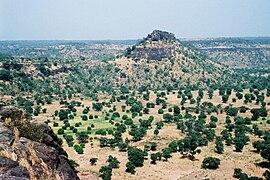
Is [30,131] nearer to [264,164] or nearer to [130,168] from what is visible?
[130,168]

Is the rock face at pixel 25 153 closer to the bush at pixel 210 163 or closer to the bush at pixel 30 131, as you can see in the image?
the bush at pixel 30 131

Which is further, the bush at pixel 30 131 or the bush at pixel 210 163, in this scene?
the bush at pixel 210 163

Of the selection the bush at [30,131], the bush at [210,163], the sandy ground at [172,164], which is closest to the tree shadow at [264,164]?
the sandy ground at [172,164]

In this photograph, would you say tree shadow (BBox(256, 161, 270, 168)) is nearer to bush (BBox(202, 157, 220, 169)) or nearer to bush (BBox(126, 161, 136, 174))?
bush (BBox(202, 157, 220, 169))

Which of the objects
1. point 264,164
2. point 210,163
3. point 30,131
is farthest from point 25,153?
point 264,164

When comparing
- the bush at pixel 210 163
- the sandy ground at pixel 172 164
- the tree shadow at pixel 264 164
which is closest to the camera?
the sandy ground at pixel 172 164

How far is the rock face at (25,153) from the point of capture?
73.3 feet

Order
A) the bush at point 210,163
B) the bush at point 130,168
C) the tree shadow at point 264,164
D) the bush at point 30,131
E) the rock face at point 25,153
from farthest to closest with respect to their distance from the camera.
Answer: the tree shadow at point 264,164
the bush at point 210,163
the bush at point 130,168
the bush at point 30,131
the rock face at point 25,153

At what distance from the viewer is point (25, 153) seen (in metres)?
26.3

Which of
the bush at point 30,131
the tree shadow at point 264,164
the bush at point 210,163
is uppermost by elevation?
the bush at point 30,131

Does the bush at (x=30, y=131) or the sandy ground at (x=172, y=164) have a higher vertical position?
the bush at (x=30, y=131)

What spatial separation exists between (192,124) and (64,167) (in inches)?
3323

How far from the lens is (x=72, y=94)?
614 feet

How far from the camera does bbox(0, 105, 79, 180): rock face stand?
22.3 metres
